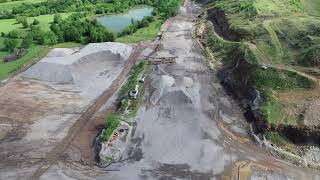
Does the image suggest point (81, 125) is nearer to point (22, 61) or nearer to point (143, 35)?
point (22, 61)

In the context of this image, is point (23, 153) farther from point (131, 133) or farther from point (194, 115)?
point (194, 115)

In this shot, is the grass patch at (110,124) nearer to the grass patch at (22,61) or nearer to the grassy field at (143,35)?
the grass patch at (22,61)

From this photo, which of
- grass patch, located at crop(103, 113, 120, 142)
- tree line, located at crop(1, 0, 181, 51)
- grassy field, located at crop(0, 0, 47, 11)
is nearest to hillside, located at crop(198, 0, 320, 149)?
grass patch, located at crop(103, 113, 120, 142)

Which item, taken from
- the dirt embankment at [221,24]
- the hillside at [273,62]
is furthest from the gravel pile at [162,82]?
the dirt embankment at [221,24]

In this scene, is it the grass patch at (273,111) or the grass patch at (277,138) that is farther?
the grass patch at (273,111)

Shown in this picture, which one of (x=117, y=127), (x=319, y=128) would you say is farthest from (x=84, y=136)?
(x=319, y=128)
